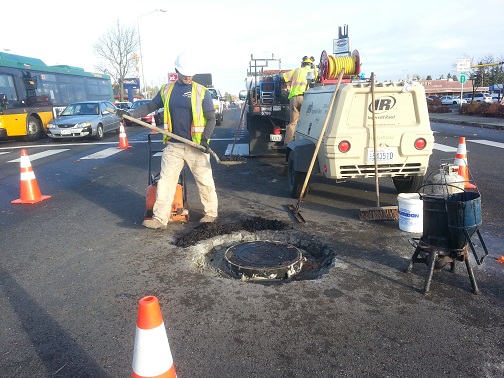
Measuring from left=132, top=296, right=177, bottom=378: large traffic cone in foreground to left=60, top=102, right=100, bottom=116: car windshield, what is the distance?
16.9 meters

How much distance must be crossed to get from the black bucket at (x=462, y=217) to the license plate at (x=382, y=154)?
2116mm

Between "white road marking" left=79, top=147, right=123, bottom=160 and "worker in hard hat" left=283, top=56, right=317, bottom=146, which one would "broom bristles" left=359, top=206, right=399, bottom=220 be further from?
"white road marking" left=79, top=147, right=123, bottom=160

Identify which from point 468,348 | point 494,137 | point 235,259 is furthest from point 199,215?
point 494,137

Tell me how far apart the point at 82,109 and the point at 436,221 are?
1706cm

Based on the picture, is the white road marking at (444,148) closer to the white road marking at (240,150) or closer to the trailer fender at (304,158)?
the white road marking at (240,150)

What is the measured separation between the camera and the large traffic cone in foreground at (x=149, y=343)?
6.92 ft

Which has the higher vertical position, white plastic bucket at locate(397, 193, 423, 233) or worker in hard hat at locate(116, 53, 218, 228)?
worker in hard hat at locate(116, 53, 218, 228)

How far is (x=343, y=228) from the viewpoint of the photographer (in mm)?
5227

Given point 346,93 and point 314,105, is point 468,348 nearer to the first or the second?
point 346,93

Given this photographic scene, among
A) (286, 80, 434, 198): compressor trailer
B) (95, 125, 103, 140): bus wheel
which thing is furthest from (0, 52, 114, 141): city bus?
(286, 80, 434, 198): compressor trailer

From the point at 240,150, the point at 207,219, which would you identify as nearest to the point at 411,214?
the point at 207,219

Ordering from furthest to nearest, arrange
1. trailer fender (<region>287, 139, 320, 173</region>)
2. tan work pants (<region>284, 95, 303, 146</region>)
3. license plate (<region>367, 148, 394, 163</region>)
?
tan work pants (<region>284, 95, 303, 146</region>) → trailer fender (<region>287, 139, 320, 173</region>) → license plate (<region>367, 148, 394, 163</region>)

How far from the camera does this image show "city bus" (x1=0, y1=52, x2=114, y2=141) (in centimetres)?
1592

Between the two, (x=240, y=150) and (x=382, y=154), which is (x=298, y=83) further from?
(x=240, y=150)
